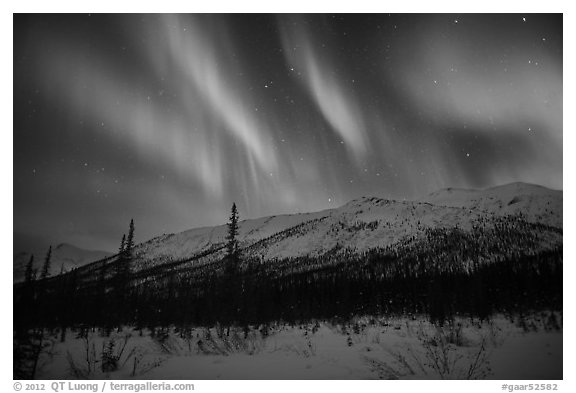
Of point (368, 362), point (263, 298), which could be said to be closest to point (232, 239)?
point (263, 298)

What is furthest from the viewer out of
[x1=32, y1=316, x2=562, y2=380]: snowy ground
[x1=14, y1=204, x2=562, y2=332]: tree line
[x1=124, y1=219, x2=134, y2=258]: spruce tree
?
[x1=124, y1=219, x2=134, y2=258]: spruce tree

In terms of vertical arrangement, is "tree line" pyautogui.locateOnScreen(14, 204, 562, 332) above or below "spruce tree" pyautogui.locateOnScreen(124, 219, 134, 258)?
below

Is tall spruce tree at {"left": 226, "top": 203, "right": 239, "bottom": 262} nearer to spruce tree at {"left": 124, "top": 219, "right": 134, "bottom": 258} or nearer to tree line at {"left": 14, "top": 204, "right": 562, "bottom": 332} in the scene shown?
tree line at {"left": 14, "top": 204, "right": 562, "bottom": 332}

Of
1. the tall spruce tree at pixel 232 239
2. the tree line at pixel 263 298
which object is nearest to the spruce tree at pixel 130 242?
the tree line at pixel 263 298

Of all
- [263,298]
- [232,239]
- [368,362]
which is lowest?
[263,298]

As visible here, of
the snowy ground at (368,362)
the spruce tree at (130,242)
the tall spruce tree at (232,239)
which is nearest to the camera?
the snowy ground at (368,362)

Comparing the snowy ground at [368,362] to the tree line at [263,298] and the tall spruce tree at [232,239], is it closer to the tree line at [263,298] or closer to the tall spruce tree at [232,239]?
the tree line at [263,298]

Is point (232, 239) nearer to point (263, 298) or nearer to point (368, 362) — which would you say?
point (263, 298)

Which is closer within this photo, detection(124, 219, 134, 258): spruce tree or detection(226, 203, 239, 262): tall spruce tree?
detection(226, 203, 239, 262): tall spruce tree

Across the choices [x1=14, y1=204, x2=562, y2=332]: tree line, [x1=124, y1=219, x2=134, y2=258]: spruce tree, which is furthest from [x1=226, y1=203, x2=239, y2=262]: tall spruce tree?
[x1=124, y1=219, x2=134, y2=258]: spruce tree

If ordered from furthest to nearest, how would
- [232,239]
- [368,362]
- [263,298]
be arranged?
[263,298]
[232,239]
[368,362]

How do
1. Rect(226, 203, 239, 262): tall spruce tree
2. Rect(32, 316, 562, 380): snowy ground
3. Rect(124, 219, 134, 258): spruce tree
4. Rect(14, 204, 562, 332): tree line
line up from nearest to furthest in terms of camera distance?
Rect(32, 316, 562, 380): snowy ground → Rect(14, 204, 562, 332): tree line → Rect(226, 203, 239, 262): tall spruce tree → Rect(124, 219, 134, 258): spruce tree

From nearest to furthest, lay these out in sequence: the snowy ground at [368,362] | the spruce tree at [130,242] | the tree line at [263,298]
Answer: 1. the snowy ground at [368,362]
2. the tree line at [263,298]
3. the spruce tree at [130,242]
